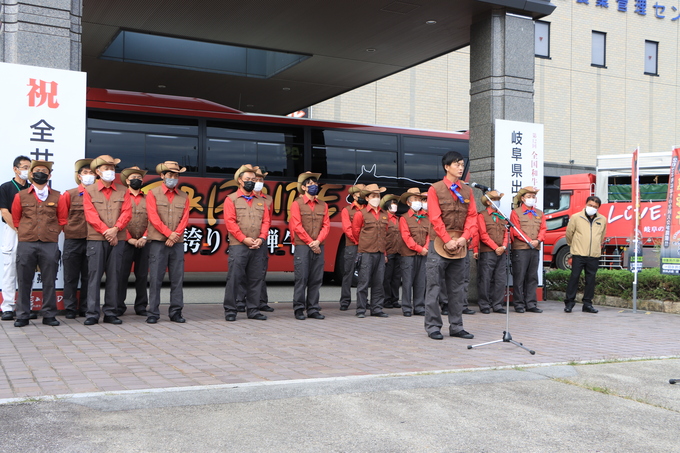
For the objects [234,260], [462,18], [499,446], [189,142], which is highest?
[462,18]

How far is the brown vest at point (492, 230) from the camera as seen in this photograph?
38.1 feet

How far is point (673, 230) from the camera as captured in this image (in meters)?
9.37

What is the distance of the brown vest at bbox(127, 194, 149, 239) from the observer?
9695 millimetres

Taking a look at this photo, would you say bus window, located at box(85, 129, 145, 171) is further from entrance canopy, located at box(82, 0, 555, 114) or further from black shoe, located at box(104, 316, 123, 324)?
black shoe, located at box(104, 316, 123, 324)

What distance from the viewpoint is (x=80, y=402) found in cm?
470

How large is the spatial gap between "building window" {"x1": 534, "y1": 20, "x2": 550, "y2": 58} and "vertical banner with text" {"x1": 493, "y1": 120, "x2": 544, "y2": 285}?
19786 millimetres

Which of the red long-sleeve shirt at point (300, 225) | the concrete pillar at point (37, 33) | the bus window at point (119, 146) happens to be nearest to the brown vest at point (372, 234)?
the red long-sleeve shirt at point (300, 225)

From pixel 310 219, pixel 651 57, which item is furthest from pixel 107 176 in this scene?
pixel 651 57

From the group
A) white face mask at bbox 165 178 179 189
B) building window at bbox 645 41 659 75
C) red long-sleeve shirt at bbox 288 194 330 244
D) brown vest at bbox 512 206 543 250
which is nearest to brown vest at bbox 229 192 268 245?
red long-sleeve shirt at bbox 288 194 330 244

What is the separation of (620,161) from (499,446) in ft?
57.3

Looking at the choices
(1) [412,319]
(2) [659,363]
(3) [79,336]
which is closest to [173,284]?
(3) [79,336]

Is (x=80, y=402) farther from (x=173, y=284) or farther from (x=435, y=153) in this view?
(x=435, y=153)

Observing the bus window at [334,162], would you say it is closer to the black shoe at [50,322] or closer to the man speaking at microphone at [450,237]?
the man speaking at microphone at [450,237]

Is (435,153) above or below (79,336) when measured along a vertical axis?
above
